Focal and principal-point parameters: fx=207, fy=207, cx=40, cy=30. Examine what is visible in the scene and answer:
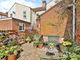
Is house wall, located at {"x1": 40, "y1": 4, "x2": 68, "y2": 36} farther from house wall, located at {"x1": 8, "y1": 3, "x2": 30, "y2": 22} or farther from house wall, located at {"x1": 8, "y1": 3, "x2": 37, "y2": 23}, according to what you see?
house wall, located at {"x1": 8, "y1": 3, "x2": 30, "y2": 22}

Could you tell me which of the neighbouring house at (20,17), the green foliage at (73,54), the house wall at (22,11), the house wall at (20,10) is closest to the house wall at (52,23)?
the green foliage at (73,54)

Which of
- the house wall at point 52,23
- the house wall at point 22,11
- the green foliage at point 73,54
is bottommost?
the green foliage at point 73,54

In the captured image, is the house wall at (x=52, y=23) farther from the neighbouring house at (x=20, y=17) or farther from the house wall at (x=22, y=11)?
the house wall at (x=22, y=11)

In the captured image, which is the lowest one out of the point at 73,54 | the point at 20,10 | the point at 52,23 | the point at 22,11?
the point at 73,54

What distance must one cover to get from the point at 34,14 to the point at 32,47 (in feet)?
101

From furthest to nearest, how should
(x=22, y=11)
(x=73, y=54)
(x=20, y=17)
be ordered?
1. (x=20, y=17)
2. (x=22, y=11)
3. (x=73, y=54)

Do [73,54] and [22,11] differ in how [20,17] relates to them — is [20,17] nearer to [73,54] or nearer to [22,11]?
[22,11]

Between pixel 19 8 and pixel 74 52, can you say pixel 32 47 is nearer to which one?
pixel 74 52

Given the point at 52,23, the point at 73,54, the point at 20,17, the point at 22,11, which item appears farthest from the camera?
the point at 20,17

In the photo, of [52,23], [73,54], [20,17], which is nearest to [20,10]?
[20,17]

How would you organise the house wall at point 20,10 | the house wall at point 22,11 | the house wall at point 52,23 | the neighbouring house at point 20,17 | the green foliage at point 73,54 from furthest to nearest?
the house wall at point 20,10 → the house wall at point 22,11 → the neighbouring house at point 20,17 → the house wall at point 52,23 → the green foliage at point 73,54

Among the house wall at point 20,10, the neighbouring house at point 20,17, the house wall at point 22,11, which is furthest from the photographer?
the house wall at point 20,10

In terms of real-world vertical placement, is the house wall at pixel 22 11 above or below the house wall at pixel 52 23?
above

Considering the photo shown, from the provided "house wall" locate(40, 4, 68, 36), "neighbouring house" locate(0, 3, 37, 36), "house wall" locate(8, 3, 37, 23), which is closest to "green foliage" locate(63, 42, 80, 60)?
"house wall" locate(40, 4, 68, 36)
